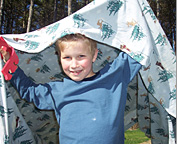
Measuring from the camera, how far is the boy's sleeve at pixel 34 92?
1.59m

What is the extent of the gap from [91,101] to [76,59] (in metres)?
0.34

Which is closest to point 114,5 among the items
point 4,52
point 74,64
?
point 74,64

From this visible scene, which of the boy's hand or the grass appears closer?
the boy's hand

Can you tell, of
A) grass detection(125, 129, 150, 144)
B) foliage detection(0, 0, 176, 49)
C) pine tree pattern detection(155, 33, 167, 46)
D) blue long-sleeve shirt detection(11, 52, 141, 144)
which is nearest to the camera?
blue long-sleeve shirt detection(11, 52, 141, 144)

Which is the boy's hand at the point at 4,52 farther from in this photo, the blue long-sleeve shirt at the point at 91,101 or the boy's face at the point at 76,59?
the boy's face at the point at 76,59

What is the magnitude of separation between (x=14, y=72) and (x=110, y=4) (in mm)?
938

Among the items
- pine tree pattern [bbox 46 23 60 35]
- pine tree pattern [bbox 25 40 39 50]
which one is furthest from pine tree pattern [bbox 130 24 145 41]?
pine tree pattern [bbox 25 40 39 50]

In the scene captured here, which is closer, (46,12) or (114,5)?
(114,5)

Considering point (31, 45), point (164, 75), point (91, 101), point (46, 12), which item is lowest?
point (91, 101)

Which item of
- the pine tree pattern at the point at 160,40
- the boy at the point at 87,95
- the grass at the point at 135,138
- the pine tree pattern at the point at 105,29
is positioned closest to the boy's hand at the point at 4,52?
the boy at the point at 87,95

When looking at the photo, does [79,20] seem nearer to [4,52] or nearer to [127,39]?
[127,39]

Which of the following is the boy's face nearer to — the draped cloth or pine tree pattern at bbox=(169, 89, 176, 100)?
the draped cloth

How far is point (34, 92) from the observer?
1627 mm

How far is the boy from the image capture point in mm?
1396
